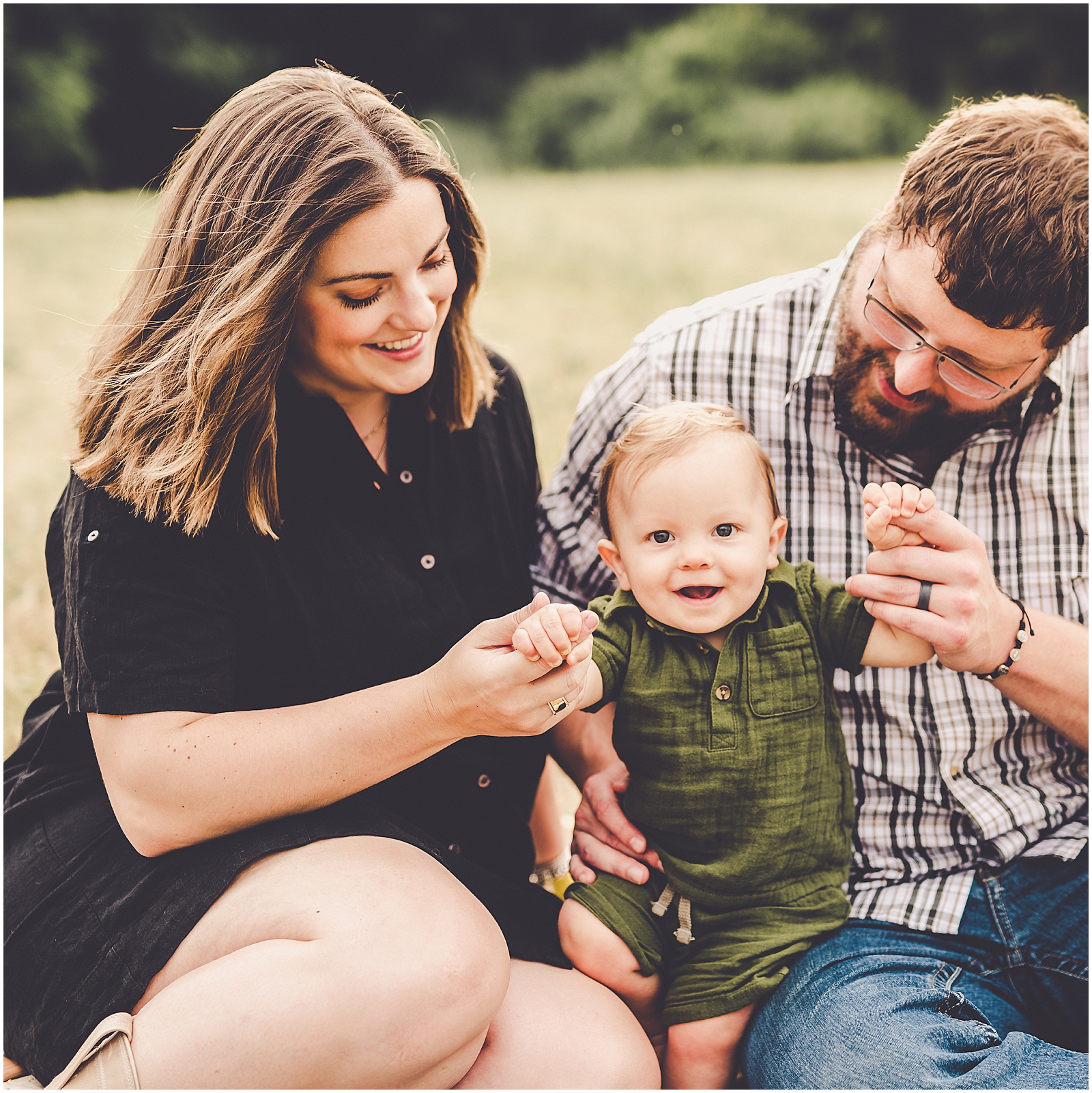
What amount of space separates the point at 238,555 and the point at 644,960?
3.52ft

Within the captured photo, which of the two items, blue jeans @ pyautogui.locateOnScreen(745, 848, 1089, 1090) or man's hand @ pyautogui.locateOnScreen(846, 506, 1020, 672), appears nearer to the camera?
blue jeans @ pyautogui.locateOnScreen(745, 848, 1089, 1090)

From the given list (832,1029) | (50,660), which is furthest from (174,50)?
(832,1029)

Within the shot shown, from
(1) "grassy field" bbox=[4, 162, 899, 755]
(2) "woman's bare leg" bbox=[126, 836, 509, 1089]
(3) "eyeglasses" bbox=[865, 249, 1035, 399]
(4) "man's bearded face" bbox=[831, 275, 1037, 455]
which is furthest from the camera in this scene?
(1) "grassy field" bbox=[4, 162, 899, 755]

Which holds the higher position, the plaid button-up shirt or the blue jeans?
the plaid button-up shirt

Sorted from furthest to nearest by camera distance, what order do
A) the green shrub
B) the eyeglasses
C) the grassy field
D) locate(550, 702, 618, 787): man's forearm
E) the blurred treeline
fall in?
1. the green shrub
2. the blurred treeline
3. the grassy field
4. locate(550, 702, 618, 787): man's forearm
5. the eyeglasses

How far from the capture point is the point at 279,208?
173 cm

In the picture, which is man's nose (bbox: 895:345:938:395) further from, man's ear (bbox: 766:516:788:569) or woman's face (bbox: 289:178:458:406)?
woman's face (bbox: 289:178:458:406)

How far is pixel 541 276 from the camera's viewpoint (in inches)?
323

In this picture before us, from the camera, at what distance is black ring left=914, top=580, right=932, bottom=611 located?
1.84 m

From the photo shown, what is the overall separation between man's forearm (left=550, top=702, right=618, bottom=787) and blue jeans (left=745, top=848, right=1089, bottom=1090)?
576 mm

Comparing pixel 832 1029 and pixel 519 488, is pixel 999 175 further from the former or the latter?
pixel 832 1029

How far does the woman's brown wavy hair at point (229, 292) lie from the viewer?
5.66 ft

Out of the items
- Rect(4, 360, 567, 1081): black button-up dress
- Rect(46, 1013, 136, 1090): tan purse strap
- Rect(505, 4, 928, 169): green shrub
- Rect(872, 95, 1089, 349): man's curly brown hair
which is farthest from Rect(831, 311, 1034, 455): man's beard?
Rect(505, 4, 928, 169): green shrub

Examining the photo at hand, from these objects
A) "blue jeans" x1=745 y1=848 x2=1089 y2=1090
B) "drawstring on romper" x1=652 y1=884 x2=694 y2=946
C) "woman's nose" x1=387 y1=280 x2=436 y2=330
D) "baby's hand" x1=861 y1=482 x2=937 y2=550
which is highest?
"woman's nose" x1=387 y1=280 x2=436 y2=330
